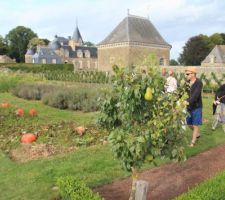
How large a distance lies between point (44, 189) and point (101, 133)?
11.8 ft

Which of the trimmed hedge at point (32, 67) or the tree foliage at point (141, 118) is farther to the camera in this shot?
the trimmed hedge at point (32, 67)

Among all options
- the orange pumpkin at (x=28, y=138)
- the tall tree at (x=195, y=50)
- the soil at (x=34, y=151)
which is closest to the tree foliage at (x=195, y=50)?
the tall tree at (x=195, y=50)

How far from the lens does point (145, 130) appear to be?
11.9 feet

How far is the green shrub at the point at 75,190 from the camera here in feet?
12.4

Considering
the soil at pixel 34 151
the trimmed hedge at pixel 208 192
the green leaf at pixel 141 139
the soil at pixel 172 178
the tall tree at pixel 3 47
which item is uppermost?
the tall tree at pixel 3 47

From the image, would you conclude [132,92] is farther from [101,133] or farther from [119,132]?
[101,133]

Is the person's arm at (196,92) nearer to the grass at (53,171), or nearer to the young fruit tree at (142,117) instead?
the grass at (53,171)

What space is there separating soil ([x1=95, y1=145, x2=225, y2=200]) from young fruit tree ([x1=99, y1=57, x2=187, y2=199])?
1.11 meters

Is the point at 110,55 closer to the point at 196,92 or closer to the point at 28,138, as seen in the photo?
the point at 28,138

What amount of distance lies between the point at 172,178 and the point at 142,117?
2141 millimetres

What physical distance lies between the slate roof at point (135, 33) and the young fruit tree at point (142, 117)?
3685cm

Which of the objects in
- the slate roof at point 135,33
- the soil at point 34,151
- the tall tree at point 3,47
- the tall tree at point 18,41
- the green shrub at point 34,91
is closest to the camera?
the soil at point 34,151

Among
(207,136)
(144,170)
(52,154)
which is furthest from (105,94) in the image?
(207,136)

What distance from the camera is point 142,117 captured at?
Answer: 12.2 feet
